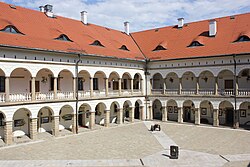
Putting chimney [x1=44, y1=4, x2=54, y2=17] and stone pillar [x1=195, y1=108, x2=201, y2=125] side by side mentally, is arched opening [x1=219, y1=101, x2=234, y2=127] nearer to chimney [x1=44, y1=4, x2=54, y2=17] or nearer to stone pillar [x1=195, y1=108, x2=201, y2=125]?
stone pillar [x1=195, y1=108, x2=201, y2=125]

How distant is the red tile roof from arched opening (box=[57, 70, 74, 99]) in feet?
9.30

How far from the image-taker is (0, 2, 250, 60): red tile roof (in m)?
21.8

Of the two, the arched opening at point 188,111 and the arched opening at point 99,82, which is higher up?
the arched opening at point 99,82

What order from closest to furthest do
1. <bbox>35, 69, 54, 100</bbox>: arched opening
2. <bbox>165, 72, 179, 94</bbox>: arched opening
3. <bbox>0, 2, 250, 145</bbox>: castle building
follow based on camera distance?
<bbox>0, 2, 250, 145</bbox>: castle building → <bbox>35, 69, 54, 100</bbox>: arched opening → <bbox>165, 72, 179, 94</bbox>: arched opening

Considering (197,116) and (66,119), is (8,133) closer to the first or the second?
(66,119)

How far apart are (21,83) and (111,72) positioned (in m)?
9.20

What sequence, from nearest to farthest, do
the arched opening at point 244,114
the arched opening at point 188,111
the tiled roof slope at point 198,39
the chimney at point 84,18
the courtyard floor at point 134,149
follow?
1. the courtyard floor at point 134,149
2. the tiled roof slope at point 198,39
3. the arched opening at point 244,114
4. the arched opening at point 188,111
5. the chimney at point 84,18

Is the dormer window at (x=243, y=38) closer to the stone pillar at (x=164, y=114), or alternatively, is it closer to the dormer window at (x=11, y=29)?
the stone pillar at (x=164, y=114)

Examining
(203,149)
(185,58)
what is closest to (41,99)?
(203,149)

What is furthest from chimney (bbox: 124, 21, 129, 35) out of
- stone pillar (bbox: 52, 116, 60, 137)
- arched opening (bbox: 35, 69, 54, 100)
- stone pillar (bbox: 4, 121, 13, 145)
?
stone pillar (bbox: 4, 121, 13, 145)

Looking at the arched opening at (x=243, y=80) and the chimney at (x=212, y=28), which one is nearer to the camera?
the arched opening at (x=243, y=80)

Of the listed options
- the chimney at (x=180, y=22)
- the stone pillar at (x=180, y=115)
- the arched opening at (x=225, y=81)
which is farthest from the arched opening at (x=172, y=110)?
the chimney at (x=180, y=22)

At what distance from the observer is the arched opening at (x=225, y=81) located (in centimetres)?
2717

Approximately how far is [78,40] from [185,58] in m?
11.4
